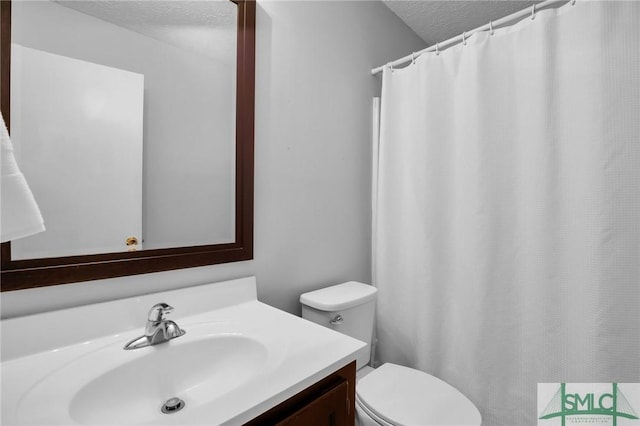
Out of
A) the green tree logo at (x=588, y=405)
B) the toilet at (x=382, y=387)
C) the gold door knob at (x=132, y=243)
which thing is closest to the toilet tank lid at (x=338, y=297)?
the toilet at (x=382, y=387)

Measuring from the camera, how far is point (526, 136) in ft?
3.96

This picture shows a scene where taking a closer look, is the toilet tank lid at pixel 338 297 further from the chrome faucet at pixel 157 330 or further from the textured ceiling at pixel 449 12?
the textured ceiling at pixel 449 12

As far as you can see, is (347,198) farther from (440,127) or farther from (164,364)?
(164,364)

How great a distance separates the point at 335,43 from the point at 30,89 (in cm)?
117

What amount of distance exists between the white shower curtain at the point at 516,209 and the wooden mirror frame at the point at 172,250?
0.76 meters

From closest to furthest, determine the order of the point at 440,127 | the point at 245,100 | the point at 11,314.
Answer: the point at 11,314, the point at 245,100, the point at 440,127

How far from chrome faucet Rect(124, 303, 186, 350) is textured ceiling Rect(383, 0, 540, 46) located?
1.88m

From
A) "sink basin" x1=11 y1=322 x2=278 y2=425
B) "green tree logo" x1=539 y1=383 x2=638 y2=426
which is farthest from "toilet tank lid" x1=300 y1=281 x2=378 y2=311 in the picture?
"green tree logo" x1=539 y1=383 x2=638 y2=426

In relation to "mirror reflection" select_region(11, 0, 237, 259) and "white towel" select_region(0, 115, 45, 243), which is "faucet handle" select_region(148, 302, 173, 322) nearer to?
"mirror reflection" select_region(11, 0, 237, 259)

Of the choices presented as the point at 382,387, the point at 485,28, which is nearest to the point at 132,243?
the point at 382,387

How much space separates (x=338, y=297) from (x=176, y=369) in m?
0.67

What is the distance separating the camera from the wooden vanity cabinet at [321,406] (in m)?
0.63

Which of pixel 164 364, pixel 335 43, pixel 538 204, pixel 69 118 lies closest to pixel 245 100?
pixel 69 118

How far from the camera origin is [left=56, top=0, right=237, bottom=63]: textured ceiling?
89 centimetres
